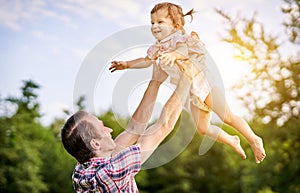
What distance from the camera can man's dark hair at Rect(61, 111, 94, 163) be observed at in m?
2.33

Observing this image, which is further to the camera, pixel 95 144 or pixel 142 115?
pixel 142 115

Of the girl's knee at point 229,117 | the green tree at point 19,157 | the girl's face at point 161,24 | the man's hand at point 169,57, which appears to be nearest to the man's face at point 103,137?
the man's hand at point 169,57

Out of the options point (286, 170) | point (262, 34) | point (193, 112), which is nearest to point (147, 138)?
point (193, 112)

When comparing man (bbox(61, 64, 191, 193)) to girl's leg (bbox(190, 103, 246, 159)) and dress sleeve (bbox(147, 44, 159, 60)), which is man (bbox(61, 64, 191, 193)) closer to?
dress sleeve (bbox(147, 44, 159, 60))

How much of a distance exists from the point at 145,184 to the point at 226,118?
16.6 meters

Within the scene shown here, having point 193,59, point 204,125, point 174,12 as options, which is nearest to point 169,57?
point 193,59

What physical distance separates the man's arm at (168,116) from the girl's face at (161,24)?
233 millimetres

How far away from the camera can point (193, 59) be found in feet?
8.46

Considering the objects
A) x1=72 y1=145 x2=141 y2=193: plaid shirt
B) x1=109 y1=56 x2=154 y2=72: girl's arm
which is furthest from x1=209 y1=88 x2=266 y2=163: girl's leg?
x1=72 y1=145 x2=141 y2=193: plaid shirt

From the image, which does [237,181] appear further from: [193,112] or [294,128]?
[193,112]

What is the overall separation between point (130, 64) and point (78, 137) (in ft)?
1.78

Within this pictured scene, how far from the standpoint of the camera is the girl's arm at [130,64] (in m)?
2.71

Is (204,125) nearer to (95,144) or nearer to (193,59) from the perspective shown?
(193,59)

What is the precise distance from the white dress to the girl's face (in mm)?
26
